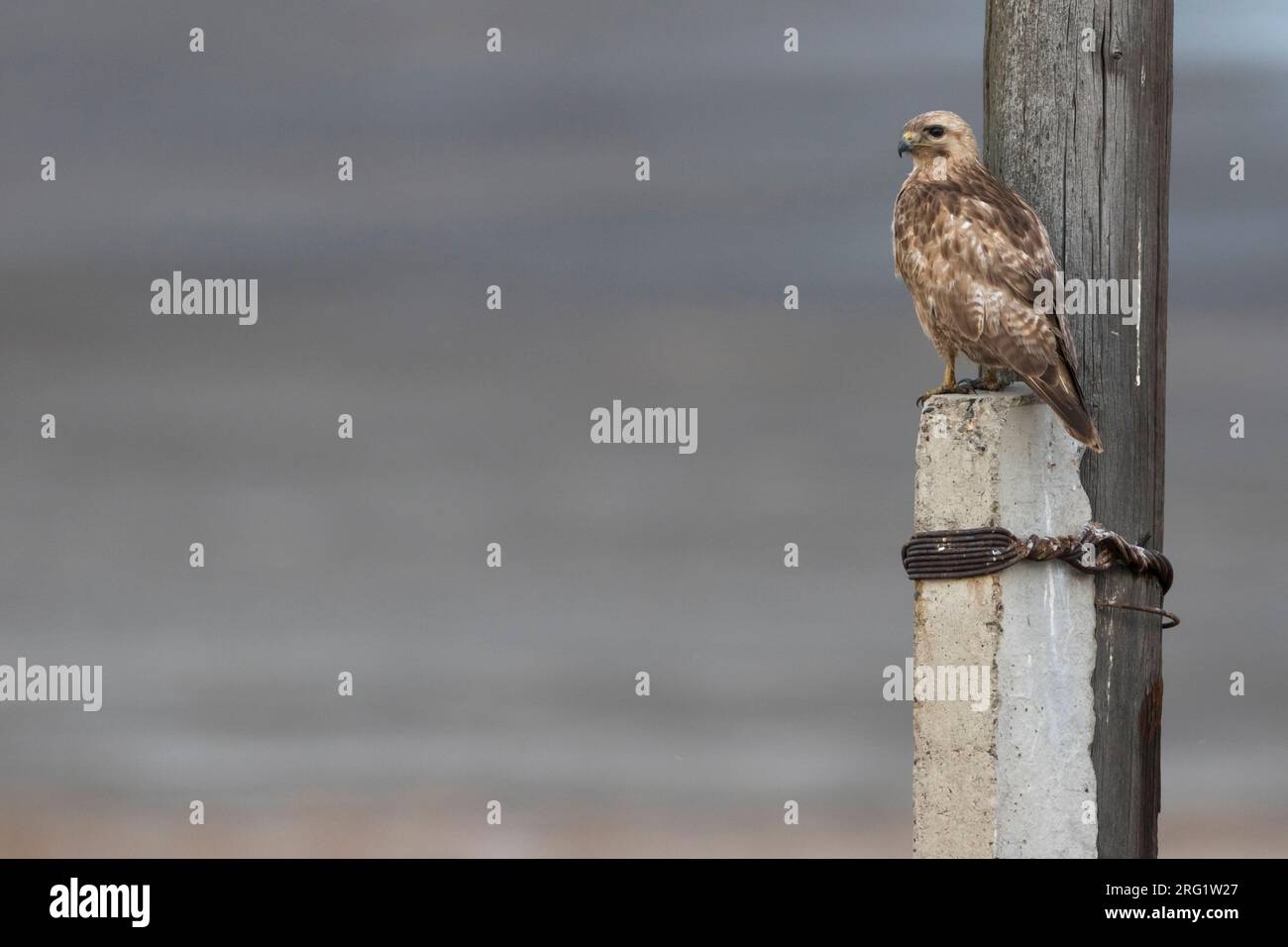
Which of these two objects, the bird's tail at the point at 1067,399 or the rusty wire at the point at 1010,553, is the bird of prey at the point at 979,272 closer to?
the bird's tail at the point at 1067,399

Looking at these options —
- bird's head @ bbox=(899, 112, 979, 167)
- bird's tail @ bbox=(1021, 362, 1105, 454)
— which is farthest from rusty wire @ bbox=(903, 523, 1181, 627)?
bird's head @ bbox=(899, 112, 979, 167)

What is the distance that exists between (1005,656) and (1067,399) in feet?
2.81

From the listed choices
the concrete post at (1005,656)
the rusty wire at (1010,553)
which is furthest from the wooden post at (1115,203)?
the concrete post at (1005,656)

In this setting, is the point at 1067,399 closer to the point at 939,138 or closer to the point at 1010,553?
the point at 1010,553

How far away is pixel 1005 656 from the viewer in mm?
5055

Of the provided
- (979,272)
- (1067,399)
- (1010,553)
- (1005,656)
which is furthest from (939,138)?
(1005,656)

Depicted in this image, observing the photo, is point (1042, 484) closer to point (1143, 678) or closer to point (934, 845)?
point (1143, 678)

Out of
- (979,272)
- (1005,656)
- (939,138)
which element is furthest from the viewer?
(939,138)

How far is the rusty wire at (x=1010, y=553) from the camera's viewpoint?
5.08m

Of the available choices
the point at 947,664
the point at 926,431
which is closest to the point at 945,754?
the point at 947,664

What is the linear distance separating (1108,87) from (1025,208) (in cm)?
53

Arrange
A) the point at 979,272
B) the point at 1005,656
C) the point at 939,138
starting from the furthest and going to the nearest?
the point at 939,138
the point at 979,272
the point at 1005,656

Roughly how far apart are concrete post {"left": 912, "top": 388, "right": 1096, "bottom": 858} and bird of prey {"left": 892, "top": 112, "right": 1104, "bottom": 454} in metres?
0.16

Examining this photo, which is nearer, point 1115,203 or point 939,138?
point 1115,203
